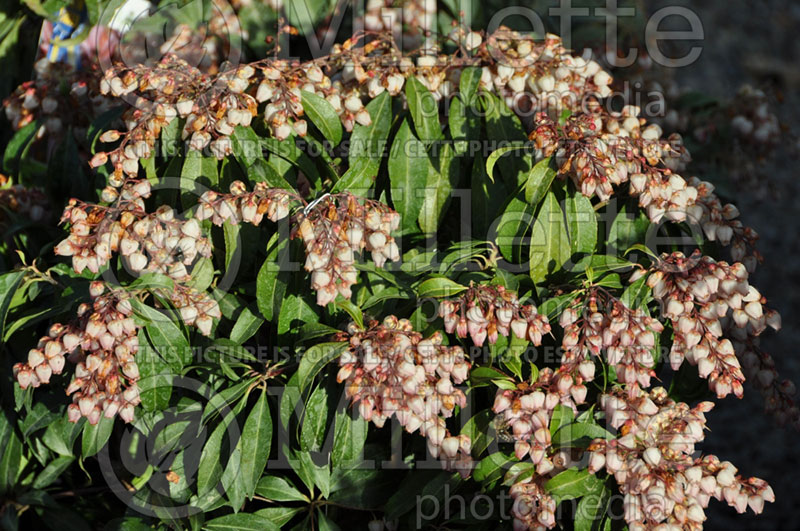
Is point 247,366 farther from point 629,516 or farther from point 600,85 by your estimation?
point 600,85

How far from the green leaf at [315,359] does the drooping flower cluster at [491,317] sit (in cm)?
20

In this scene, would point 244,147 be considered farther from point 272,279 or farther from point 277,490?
point 277,490

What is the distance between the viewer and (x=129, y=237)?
1.38 meters

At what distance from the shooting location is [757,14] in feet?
16.7

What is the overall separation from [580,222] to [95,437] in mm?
1060

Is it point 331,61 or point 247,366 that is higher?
point 331,61

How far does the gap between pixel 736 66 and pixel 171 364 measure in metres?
4.36

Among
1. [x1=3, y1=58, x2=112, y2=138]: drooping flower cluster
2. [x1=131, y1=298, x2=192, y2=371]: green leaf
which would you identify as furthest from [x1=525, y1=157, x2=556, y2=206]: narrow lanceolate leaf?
[x1=3, y1=58, x2=112, y2=138]: drooping flower cluster

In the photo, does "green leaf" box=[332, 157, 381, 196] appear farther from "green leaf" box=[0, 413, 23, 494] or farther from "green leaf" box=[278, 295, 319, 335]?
"green leaf" box=[0, 413, 23, 494]

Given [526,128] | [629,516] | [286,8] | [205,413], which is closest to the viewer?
[629,516]

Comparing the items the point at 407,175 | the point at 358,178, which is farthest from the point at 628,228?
the point at 358,178

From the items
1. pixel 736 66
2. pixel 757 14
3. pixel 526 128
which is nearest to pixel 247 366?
pixel 526 128

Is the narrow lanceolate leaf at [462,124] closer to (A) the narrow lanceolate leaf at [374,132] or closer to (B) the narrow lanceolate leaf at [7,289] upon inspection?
(A) the narrow lanceolate leaf at [374,132]

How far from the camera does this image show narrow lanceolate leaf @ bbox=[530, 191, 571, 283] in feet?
5.00
